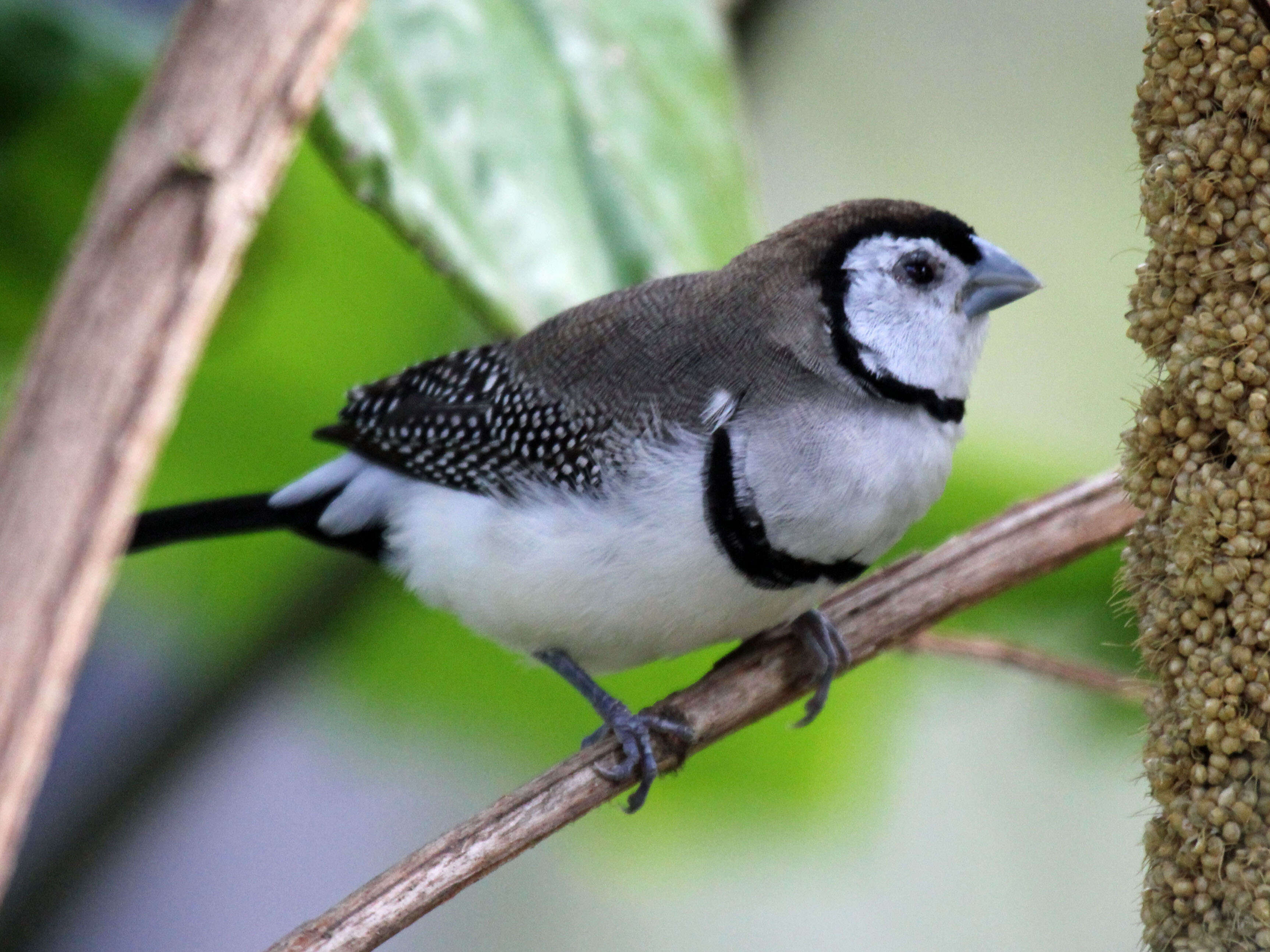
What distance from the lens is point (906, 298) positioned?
164 centimetres

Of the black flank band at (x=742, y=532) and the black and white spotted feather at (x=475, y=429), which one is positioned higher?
the black and white spotted feather at (x=475, y=429)

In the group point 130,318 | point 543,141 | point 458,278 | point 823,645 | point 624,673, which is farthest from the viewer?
point 624,673

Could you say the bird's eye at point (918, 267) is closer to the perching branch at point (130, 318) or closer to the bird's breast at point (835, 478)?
the bird's breast at point (835, 478)

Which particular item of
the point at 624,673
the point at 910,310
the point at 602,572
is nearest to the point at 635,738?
the point at 602,572

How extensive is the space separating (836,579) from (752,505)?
144 millimetres

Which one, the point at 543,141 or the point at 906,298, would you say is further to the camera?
the point at 543,141

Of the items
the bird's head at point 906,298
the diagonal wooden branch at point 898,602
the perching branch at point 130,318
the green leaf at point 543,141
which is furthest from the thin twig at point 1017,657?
the perching branch at point 130,318

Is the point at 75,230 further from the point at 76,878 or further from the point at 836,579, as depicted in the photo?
the point at 836,579

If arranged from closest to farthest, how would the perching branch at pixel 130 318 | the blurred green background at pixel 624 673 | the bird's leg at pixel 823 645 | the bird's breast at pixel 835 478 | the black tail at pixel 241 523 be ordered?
the perching branch at pixel 130 318
the bird's breast at pixel 835 478
the bird's leg at pixel 823 645
the black tail at pixel 241 523
the blurred green background at pixel 624 673

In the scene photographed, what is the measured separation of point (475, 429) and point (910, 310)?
55 cm

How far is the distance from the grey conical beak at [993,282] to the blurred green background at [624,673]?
36 cm

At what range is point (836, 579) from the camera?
162 cm

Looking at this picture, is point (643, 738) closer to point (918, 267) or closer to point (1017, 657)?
point (1017, 657)

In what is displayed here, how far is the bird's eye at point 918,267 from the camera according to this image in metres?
1.63
